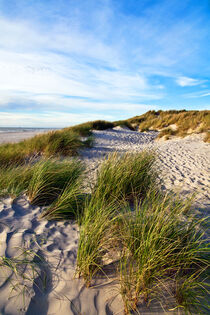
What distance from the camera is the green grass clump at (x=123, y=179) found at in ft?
8.85

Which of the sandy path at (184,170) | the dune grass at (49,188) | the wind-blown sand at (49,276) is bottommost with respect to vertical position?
the sandy path at (184,170)

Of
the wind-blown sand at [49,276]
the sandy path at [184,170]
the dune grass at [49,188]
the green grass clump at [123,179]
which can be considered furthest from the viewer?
the sandy path at [184,170]

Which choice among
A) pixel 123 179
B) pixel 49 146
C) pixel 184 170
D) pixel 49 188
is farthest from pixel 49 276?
pixel 49 146

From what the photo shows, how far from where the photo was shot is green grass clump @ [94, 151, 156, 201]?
2.70 m

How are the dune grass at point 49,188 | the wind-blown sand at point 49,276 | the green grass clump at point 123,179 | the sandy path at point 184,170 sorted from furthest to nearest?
the sandy path at point 184,170, the green grass clump at point 123,179, the dune grass at point 49,188, the wind-blown sand at point 49,276

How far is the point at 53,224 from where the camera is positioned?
2273mm

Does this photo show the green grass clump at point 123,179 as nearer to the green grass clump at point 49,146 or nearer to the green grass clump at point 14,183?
the green grass clump at point 14,183

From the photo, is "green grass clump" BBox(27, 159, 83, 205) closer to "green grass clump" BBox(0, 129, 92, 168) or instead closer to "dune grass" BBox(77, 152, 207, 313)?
"dune grass" BBox(77, 152, 207, 313)

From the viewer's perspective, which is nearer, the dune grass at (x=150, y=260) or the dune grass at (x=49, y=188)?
the dune grass at (x=150, y=260)

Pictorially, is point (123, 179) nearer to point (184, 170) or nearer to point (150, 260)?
point (150, 260)

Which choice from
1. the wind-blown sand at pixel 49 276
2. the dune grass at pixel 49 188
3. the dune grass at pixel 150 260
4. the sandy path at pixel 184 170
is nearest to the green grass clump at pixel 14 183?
the dune grass at pixel 49 188

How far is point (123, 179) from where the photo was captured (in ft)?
9.36

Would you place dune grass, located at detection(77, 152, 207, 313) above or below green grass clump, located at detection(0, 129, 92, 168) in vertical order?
below

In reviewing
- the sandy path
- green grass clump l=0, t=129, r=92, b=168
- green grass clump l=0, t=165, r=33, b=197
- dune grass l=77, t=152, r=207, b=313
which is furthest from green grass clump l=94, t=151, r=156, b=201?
green grass clump l=0, t=129, r=92, b=168
